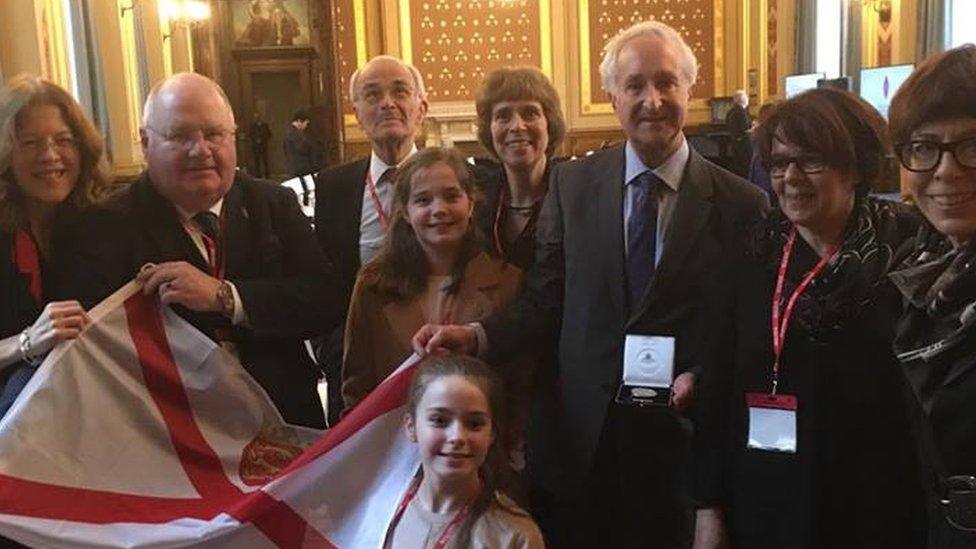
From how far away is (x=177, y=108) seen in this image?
2113 mm

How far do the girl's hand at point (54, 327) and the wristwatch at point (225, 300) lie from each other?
30 centimetres

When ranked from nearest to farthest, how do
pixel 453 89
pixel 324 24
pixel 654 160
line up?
pixel 654 160 → pixel 324 24 → pixel 453 89

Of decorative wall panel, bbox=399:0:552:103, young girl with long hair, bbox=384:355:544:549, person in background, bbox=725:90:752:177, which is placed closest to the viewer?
young girl with long hair, bbox=384:355:544:549

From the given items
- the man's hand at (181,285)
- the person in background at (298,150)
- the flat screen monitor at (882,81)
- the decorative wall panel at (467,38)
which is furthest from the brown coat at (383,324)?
the decorative wall panel at (467,38)

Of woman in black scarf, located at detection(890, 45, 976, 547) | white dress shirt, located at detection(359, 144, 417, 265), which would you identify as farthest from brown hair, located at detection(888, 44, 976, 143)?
white dress shirt, located at detection(359, 144, 417, 265)

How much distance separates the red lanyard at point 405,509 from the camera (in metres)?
1.89

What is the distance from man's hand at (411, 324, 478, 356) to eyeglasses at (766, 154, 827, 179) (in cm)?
78

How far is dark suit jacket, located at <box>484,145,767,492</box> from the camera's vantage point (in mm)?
2121

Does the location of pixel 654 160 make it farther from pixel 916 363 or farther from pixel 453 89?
pixel 453 89

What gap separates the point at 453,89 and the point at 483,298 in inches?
446

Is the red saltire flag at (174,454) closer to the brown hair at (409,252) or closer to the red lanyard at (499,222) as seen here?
the brown hair at (409,252)

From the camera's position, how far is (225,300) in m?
2.14

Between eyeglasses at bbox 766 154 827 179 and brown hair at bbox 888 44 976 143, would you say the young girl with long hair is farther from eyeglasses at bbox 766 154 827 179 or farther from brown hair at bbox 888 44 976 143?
brown hair at bbox 888 44 976 143

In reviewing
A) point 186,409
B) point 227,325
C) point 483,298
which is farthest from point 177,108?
point 483,298
